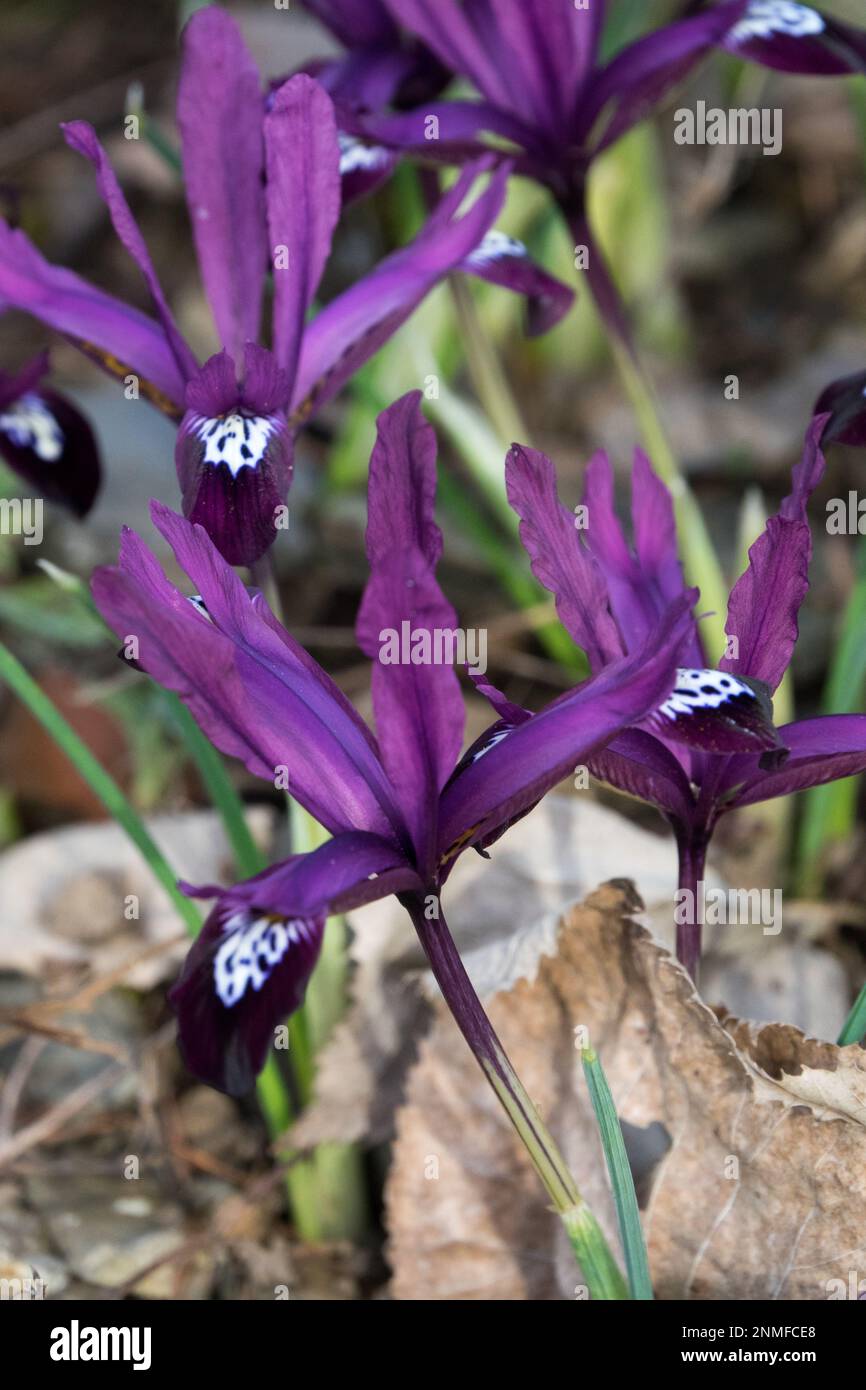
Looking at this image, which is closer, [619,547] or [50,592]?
[619,547]

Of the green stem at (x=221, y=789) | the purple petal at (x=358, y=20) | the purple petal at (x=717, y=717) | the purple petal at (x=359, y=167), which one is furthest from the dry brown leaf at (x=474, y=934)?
the purple petal at (x=358, y=20)

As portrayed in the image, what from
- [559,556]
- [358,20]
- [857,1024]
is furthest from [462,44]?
[857,1024]

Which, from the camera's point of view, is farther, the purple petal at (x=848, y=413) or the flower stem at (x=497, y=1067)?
the purple petal at (x=848, y=413)

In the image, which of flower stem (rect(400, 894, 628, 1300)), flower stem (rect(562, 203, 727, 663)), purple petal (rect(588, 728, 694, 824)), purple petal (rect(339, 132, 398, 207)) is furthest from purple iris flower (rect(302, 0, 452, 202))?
flower stem (rect(400, 894, 628, 1300))

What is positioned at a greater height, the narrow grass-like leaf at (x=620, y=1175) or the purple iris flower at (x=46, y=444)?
the purple iris flower at (x=46, y=444)

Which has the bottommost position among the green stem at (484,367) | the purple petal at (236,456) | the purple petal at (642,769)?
the purple petal at (642,769)

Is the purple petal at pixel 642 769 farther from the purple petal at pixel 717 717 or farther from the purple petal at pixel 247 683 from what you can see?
the purple petal at pixel 247 683
